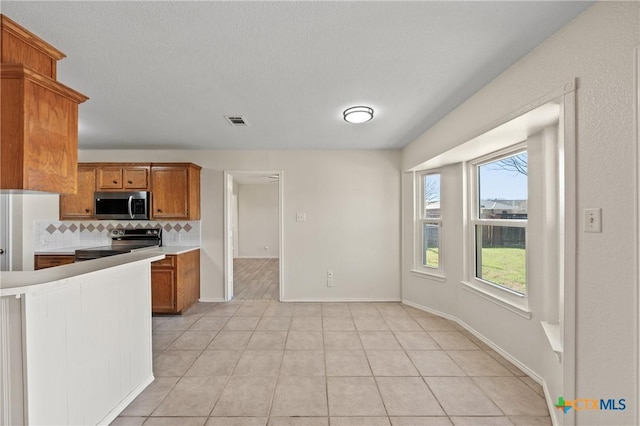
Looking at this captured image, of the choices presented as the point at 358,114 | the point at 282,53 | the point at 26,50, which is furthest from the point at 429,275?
the point at 26,50

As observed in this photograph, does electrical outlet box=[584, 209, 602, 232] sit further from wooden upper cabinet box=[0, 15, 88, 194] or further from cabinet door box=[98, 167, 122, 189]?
cabinet door box=[98, 167, 122, 189]

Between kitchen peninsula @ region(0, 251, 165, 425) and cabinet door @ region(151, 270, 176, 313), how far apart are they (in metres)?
1.49

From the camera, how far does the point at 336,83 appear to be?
211 centimetres

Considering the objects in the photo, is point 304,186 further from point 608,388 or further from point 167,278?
point 608,388

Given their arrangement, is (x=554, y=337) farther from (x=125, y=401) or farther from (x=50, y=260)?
(x=50, y=260)

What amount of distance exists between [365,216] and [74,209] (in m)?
4.12

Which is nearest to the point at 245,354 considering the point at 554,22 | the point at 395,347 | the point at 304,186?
the point at 395,347

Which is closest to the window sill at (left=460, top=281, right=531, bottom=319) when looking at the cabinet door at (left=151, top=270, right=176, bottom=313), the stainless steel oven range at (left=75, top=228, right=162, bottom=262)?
the cabinet door at (left=151, top=270, right=176, bottom=313)

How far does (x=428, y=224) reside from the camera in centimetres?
385

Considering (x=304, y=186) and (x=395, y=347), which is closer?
(x=395, y=347)

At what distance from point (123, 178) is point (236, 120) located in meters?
2.09

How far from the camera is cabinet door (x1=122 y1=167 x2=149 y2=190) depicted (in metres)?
3.80

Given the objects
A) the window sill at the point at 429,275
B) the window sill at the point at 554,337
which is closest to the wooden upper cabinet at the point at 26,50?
the window sill at the point at 554,337

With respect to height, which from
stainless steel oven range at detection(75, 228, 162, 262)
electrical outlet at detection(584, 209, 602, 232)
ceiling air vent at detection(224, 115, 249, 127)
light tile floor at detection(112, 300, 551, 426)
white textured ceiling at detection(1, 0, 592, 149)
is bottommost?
light tile floor at detection(112, 300, 551, 426)
